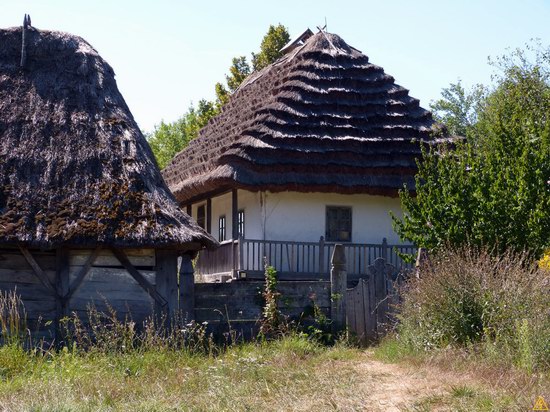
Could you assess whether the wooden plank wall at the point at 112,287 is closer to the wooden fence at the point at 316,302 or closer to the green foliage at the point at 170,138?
the wooden fence at the point at 316,302

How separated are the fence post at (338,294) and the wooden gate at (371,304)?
3.6 inches

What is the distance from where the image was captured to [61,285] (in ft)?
41.8

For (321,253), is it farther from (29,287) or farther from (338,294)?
(29,287)

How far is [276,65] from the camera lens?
24047 mm

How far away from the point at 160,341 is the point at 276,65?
1410 centimetres

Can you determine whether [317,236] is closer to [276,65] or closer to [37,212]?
[276,65]

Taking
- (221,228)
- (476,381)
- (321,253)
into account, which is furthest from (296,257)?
(476,381)

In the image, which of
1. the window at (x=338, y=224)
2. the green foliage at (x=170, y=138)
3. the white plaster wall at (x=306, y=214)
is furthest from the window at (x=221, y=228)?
the green foliage at (x=170, y=138)

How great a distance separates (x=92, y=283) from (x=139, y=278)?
70 centimetres

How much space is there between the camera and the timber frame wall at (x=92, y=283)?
12.7m

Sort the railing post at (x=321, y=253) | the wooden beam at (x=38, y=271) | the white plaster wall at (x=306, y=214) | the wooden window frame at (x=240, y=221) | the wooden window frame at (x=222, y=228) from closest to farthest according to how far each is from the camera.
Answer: the wooden beam at (x=38, y=271)
the railing post at (x=321, y=253)
the white plaster wall at (x=306, y=214)
the wooden window frame at (x=240, y=221)
the wooden window frame at (x=222, y=228)

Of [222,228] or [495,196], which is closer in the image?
[495,196]

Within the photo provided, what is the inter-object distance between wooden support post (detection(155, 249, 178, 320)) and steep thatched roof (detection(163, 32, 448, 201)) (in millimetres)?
5598

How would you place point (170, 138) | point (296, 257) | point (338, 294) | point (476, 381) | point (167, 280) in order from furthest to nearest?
point (170, 138) → point (296, 257) → point (338, 294) → point (167, 280) → point (476, 381)
